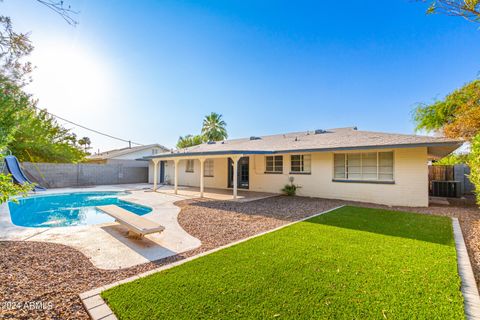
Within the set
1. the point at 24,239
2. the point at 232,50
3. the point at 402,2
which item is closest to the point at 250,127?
the point at 232,50

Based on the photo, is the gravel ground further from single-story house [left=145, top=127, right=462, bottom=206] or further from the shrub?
the shrub

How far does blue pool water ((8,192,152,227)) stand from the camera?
24.9 ft

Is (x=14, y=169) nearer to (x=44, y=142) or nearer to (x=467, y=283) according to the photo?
(x=44, y=142)

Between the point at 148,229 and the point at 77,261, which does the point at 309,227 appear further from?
the point at 77,261

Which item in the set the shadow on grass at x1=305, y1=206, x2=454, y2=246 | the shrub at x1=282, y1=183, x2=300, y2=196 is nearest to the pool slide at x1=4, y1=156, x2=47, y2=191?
the shrub at x1=282, y1=183, x2=300, y2=196

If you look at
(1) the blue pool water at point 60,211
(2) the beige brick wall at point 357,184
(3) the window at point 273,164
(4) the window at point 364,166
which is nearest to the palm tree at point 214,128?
(2) the beige brick wall at point 357,184

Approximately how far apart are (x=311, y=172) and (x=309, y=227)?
6.16 metres

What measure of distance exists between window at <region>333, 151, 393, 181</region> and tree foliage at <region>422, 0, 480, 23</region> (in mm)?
6428

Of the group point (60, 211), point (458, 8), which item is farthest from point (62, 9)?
point (60, 211)

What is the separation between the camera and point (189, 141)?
36719 millimetres

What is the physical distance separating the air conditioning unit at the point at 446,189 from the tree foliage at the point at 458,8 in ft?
39.1

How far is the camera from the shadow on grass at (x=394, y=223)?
520cm

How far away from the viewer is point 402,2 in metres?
7.54

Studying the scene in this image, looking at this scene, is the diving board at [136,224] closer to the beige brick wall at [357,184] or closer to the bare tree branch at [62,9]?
the bare tree branch at [62,9]
